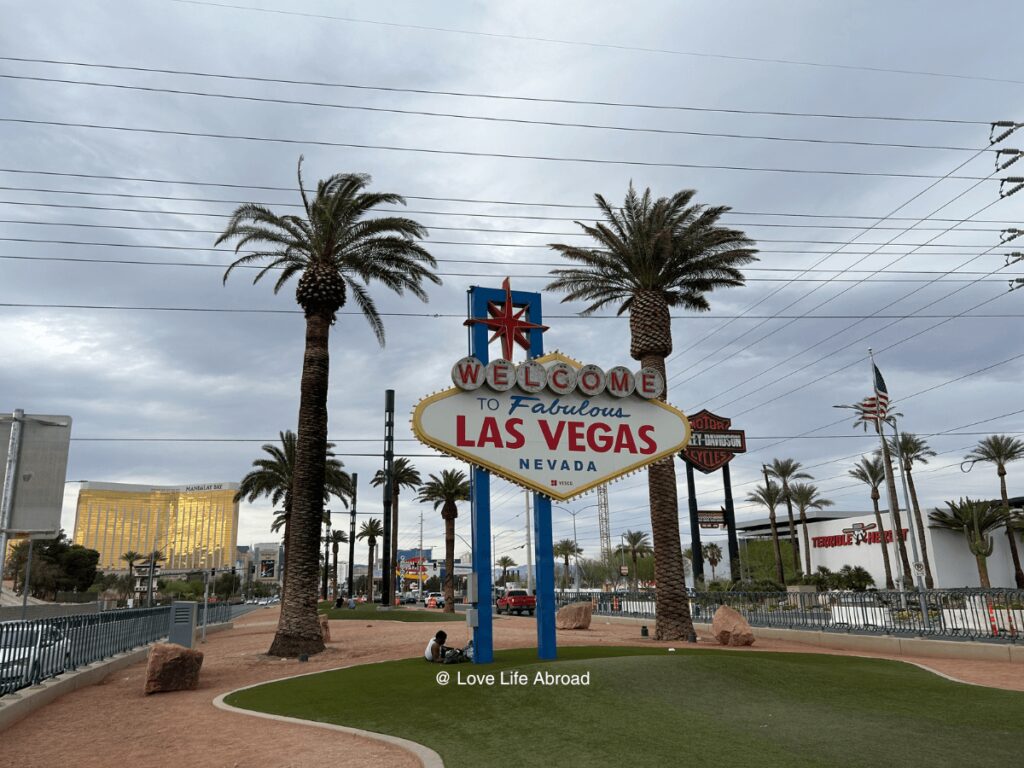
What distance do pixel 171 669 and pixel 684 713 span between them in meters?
11.8

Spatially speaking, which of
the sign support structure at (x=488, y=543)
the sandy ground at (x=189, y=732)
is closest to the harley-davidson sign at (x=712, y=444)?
the sandy ground at (x=189, y=732)

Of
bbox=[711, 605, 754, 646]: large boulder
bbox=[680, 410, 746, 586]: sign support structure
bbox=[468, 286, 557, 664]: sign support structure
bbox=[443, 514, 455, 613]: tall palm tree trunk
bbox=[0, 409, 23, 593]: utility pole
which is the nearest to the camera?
bbox=[0, 409, 23, 593]: utility pole

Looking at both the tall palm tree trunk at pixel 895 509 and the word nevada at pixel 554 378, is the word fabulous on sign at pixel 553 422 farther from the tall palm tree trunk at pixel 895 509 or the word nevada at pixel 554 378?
the tall palm tree trunk at pixel 895 509

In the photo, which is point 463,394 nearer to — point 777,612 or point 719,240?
point 719,240

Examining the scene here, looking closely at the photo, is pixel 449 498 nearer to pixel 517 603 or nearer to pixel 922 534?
pixel 517 603

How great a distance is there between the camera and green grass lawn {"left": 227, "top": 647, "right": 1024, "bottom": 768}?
28.9 feet

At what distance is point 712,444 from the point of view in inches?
1901

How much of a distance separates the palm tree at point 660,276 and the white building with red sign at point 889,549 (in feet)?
120

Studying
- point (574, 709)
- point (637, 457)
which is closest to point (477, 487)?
point (637, 457)

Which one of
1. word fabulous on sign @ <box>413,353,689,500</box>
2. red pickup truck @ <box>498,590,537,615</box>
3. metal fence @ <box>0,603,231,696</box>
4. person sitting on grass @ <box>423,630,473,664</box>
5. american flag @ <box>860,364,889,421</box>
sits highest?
Answer: american flag @ <box>860,364,889,421</box>

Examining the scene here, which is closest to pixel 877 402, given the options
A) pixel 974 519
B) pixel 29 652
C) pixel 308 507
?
pixel 308 507

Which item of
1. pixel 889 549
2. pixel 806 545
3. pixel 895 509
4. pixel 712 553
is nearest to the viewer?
pixel 895 509

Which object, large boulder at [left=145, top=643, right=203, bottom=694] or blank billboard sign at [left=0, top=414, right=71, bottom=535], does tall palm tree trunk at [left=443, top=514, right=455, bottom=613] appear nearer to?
large boulder at [left=145, top=643, right=203, bottom=694]

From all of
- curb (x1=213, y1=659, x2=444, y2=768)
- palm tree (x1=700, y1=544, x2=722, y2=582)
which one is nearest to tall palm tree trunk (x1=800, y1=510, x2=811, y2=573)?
palm tree (x1=700, y1=544, x2=722, y2=582)
